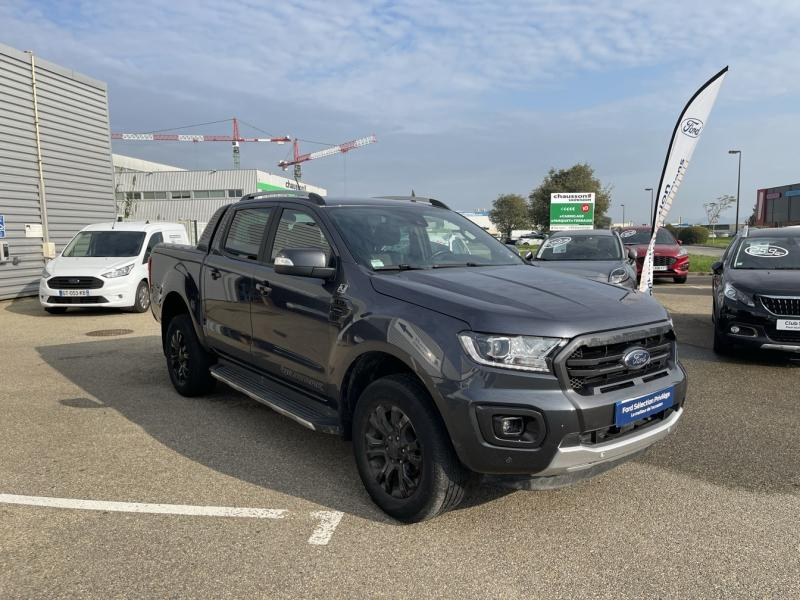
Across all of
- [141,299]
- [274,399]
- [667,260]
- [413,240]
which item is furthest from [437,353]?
[667,260]

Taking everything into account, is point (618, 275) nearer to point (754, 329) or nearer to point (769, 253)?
point (769, 253)

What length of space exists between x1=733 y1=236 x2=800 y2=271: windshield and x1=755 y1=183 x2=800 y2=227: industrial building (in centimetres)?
6328

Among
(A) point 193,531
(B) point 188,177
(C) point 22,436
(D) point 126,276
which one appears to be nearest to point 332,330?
(A) point 193,531

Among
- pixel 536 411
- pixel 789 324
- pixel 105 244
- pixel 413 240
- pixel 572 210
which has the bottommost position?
pixel 789 324

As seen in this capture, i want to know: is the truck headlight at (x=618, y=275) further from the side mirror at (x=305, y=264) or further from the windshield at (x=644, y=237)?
the windshield at (x=644, y=237)

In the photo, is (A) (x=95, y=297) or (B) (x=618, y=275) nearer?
(B) (x=618, y=275)

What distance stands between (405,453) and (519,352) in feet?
2.75

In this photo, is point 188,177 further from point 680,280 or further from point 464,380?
point 464,380

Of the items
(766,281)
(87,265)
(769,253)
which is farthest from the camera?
(87,265)

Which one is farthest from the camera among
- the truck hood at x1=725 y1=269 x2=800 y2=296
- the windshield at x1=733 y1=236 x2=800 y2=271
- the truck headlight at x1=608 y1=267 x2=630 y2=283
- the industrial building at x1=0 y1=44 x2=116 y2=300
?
the industrial building at x1=0 y1=44 x2=116 y2=300

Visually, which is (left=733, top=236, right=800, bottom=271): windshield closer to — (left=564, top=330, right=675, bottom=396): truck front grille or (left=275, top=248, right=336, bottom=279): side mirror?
(left=564, top=330, right=675, bottom=396): truck front grille

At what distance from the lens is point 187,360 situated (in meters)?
5.54

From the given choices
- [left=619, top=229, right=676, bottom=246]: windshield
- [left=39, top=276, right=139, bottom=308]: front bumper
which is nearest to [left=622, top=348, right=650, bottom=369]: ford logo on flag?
[left=39, top=276, right=139, bottom=308]: front bumper

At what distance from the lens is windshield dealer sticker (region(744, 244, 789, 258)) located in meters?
7.58
